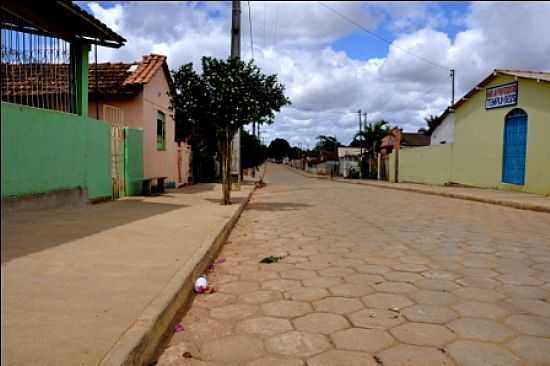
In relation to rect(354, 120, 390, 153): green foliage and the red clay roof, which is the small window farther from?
rect(354, 120, 390, 153): green foliage

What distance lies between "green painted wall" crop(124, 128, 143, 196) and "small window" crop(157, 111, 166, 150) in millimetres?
2776

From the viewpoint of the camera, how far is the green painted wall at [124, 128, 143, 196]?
11883 millimetres

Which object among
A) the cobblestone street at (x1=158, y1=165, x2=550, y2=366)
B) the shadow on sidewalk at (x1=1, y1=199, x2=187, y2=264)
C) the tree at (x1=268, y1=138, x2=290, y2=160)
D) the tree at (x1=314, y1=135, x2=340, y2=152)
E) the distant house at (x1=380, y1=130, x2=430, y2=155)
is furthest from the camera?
the tree at (x1=268, y1=138, x2=290, y2=160)

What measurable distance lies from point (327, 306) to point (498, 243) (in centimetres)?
389

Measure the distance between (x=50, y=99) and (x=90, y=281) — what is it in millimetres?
5747

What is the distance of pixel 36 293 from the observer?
3135 mm

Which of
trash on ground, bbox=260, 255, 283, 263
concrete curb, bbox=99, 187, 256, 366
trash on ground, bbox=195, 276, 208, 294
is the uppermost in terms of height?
concrete curb, bbox=99, 187, 256, 366

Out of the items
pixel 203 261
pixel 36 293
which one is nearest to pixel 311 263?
pixel 203 261

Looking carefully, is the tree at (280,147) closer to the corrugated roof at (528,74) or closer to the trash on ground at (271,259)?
the corrugated roof at (528,74)

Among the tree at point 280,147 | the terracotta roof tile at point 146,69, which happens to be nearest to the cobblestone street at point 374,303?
the terracotta roof tile at point 146,69

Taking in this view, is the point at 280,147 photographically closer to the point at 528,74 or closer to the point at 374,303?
the point at 528,74

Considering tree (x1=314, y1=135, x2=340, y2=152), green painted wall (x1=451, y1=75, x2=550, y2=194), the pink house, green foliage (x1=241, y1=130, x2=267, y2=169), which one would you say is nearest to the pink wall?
the pink house

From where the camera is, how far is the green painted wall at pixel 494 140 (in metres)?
14.7

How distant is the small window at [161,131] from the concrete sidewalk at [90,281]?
9.26 metres
